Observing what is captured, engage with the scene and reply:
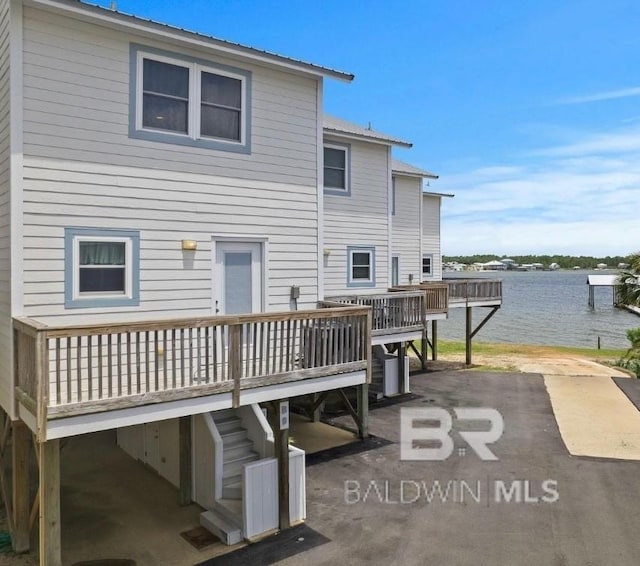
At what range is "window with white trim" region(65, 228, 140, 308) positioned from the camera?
731cm

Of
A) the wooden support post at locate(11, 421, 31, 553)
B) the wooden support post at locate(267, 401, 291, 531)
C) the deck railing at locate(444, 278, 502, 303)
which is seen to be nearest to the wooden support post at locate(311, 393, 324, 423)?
the wooden support post at locate(267, 401, 291, 531)

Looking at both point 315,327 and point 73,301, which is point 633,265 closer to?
point 315,327

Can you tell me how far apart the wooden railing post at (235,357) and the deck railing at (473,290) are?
14.3 m

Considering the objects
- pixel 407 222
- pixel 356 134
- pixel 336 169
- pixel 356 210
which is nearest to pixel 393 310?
pixel 356 210

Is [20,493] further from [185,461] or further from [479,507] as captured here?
[479,507]

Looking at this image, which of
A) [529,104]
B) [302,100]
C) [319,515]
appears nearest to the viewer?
[319,515]

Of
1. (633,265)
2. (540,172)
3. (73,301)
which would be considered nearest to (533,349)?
(633,265)

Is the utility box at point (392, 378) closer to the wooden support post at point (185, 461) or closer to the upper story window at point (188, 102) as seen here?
the wooden support post at point (185, 461)

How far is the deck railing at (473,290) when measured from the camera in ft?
67.1

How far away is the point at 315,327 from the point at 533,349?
24.4 metres

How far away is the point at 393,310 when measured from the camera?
1459cm

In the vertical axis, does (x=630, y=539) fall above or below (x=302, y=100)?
below

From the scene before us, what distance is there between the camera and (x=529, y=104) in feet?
83.5

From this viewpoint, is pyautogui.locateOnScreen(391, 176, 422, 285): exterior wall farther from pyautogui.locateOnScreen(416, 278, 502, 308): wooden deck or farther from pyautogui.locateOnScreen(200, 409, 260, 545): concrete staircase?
pyautogui.locateOnScreen(200, 409, 260, 545): concrete staircase
